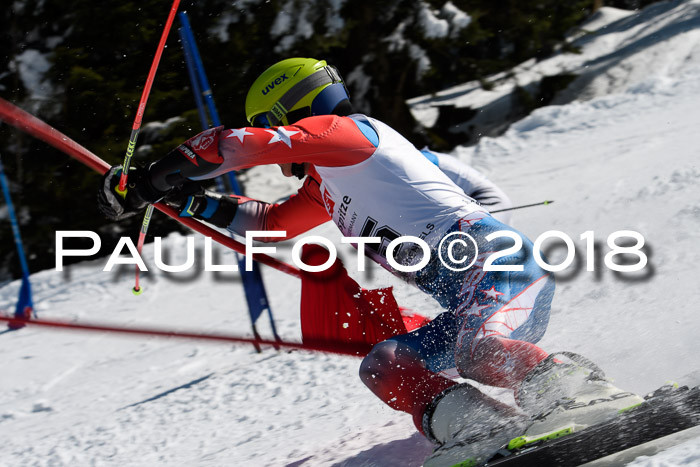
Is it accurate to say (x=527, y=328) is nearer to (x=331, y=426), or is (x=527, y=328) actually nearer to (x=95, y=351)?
(x=331, y=426)

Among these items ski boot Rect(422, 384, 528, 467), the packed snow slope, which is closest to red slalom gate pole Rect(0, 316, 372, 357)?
the packed snow slope

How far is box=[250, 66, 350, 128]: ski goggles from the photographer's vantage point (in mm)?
2801

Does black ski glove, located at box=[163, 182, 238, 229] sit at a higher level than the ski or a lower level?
higher

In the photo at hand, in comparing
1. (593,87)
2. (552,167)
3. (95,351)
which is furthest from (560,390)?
(593,87)

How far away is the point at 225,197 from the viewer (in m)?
3.44

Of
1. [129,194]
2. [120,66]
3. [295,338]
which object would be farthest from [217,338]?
[120,66]

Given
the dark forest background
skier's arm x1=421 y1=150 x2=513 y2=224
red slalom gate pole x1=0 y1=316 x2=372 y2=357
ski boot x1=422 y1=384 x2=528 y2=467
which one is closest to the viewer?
ski boot x1=422 y1=384 x2=528 y2=467

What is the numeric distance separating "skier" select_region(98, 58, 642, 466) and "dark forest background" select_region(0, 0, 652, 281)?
175 inches

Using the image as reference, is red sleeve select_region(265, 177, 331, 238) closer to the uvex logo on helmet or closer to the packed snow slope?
the uvex logo on helmet

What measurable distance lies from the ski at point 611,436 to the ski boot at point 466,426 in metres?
0.09

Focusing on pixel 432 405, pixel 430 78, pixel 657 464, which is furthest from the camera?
pixel 430 78

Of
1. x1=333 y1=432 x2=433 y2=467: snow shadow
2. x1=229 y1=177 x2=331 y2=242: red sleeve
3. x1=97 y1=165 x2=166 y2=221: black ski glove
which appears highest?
x1=97 y1=165 x2=166 y2=221: black ski glove

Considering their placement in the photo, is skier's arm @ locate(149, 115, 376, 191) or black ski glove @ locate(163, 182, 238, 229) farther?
black ski glove @ locate(163, 182, 238, 229)

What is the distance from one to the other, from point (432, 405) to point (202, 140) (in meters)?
1.15
